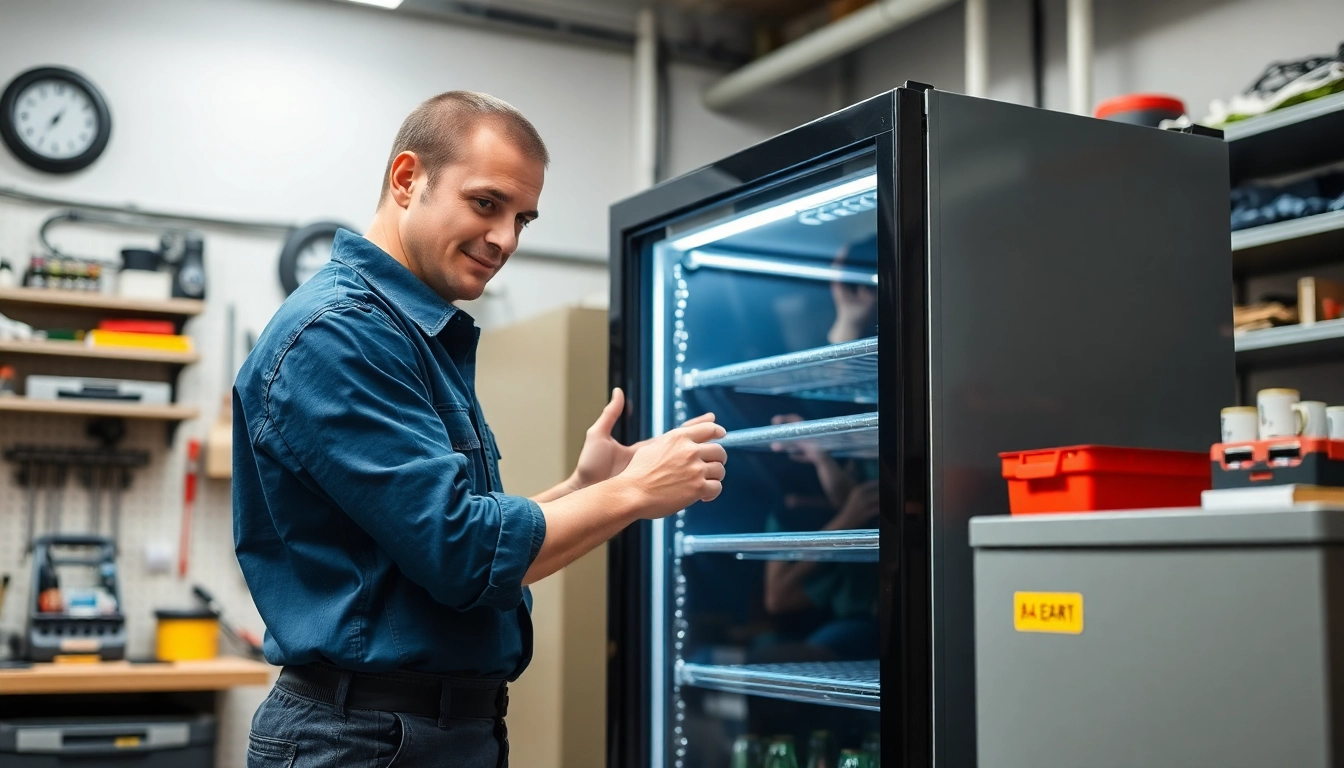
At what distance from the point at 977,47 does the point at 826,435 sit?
274 centimetres

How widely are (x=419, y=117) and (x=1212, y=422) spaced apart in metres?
1.43

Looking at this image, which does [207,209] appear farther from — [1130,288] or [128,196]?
[1130,288]

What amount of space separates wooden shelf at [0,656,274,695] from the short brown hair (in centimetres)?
252

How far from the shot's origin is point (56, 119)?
4.53m

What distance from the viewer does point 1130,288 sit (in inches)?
86.3

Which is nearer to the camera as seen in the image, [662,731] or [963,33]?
[662,731]

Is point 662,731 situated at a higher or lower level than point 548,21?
lower

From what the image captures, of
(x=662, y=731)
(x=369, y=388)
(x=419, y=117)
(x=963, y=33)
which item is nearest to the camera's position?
(x=369, y=388)

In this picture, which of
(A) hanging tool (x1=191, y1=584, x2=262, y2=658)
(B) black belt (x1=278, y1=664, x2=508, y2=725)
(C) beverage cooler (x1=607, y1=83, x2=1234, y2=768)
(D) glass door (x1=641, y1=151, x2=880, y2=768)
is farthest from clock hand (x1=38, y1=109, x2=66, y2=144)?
(B) black belt (x1=278, y1=664, x2=508, y2=725)

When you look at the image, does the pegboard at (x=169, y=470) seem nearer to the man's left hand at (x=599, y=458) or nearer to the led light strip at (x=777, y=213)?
the led light strip at (x=777, y=213)

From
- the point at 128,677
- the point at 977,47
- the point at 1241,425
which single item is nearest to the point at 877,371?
the point at 1241,425

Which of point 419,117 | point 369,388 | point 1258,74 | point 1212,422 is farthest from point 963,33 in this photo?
point 369,388

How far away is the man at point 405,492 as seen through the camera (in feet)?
5.33

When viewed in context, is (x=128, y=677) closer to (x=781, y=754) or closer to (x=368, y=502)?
(x=781, y=754)
